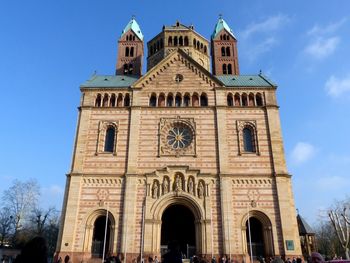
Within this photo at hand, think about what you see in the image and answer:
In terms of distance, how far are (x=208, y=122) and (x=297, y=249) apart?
44.4ft

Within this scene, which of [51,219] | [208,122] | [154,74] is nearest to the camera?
[208,122]

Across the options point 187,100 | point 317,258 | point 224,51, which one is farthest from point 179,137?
point 317,258

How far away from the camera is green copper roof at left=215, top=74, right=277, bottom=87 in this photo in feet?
105

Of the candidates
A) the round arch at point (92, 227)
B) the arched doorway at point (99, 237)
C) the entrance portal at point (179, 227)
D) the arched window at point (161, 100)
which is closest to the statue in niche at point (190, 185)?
the entrance portal at point (179, 227)

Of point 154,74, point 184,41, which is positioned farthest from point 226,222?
point 184,41

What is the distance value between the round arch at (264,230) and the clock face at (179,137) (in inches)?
340

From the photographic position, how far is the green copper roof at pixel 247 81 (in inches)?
1255

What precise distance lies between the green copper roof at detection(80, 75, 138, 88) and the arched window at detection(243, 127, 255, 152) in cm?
1306

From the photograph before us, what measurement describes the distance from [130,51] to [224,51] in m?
12.9

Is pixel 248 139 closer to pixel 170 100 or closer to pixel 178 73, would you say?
pixel 170 100

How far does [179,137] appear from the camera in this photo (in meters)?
29.8

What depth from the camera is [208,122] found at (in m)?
30.2

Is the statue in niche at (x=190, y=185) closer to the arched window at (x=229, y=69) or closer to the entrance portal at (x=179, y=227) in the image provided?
the entrance portal at (x=179, y=227)

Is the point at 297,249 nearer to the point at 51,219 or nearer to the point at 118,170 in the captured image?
the point at 118,170
